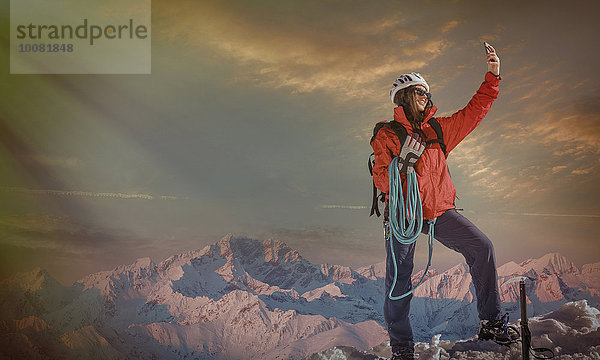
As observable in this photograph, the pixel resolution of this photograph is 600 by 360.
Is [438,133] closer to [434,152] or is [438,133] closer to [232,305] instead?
[434,152]

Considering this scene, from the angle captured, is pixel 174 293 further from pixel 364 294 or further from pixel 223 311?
pixel 364 294

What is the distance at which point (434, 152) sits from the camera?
3.33 meters

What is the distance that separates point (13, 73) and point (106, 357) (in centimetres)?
413

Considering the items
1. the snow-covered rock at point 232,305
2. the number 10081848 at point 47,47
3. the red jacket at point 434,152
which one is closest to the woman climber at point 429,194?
the red jacket at point 434,152

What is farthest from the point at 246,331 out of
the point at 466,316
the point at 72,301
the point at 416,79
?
the point at 416,79

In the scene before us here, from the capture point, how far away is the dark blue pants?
3.12 metres

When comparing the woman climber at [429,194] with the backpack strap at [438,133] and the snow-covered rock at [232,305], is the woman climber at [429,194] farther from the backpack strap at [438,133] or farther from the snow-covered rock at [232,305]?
the snow-covered rock at [232,305]

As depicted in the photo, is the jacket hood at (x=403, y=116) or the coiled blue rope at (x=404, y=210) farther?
the jacket hood at (x=403, y=116)

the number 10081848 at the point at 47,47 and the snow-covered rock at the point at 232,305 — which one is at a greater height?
the number 10081848 at the point at 47,47

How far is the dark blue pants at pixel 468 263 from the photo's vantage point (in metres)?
3.12

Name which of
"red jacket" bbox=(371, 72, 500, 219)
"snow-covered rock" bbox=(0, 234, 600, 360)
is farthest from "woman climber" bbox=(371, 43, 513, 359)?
"snow-covered rock" bbox=(0, 234, 600, 360)

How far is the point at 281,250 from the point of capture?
6.86m

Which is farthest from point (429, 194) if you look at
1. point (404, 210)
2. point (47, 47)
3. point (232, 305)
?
point (47, 47)

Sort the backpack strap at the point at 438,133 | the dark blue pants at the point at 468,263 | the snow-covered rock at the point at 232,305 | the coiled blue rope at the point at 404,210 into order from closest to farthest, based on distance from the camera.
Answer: the dark blue pants at the point at 468,263
the coiled blue rope at the point at 404,210
the backpack strap at the point at 438,133
the snow-covered rock at the point at 232,305
